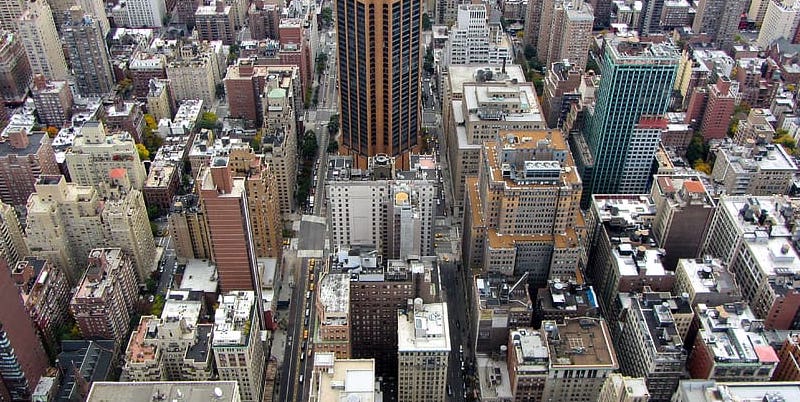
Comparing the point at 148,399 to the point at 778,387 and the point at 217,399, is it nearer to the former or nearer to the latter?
the point at 217,399

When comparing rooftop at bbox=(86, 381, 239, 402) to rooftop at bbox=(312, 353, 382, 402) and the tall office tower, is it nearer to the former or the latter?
rooftop at bbox=(312, 353, 382, 402)

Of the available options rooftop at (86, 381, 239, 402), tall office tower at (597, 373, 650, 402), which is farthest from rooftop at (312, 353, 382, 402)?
tall office tower at (597, 373, 650, 402)

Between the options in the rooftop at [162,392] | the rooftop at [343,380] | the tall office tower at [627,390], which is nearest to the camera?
the rooftop at [162,392]

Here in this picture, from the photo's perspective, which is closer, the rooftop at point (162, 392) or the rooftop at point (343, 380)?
the rooftop at point (162, 392)

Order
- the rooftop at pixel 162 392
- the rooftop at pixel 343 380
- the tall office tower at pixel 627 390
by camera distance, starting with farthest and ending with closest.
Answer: the tall office tower at pixel 627 390 < the rooftop at pixel 343 380 < the rooftop at pixel 162 392

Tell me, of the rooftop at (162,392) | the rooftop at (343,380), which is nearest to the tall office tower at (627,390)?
the rooftop at (343,380)

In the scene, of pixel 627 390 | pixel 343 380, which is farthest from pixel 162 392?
pixel 627 390

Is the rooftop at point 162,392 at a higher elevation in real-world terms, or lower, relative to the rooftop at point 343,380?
higher

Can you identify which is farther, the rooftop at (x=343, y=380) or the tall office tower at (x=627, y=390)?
the tall office tower at (x=627, y=390)

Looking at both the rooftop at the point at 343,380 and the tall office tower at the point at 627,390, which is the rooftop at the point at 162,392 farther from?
the tall office tower at the point at 627,390
